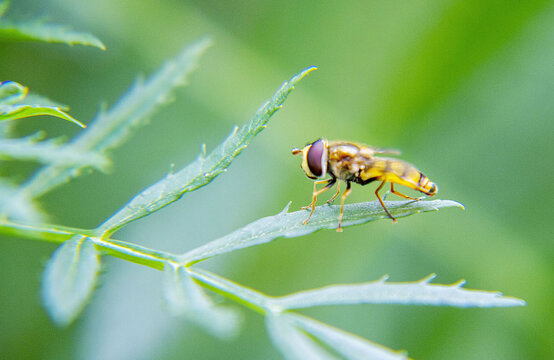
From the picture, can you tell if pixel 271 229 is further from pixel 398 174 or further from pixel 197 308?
pixel 398 174

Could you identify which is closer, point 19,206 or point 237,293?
point 237,293

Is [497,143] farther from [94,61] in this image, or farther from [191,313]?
[191,313]

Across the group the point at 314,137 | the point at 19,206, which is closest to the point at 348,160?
the point at 19,206

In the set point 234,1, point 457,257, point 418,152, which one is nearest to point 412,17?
point 418,152

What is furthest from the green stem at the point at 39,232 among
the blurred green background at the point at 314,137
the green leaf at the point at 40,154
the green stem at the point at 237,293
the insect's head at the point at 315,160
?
the blurred green background at the point at 314,137

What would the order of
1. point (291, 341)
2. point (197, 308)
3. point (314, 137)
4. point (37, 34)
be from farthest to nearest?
1. point (314, 137)
2. point (37, 34)
3. point (291, 341)
4. point (197, 308)

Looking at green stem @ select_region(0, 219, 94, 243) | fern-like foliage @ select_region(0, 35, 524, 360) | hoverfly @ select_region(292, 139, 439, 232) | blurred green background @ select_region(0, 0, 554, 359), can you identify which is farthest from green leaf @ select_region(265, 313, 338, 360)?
blurred green background @ select_region(0, 0, 554, 359)

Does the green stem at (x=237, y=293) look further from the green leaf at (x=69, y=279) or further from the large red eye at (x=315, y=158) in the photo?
the large red eye at (x=315, y=158)
